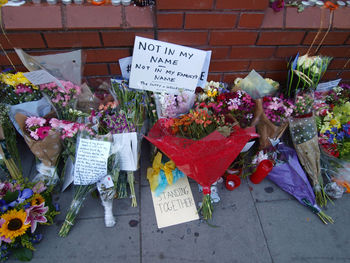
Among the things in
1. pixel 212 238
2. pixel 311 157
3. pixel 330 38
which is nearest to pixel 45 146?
pixel 212 238

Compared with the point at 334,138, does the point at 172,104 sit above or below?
above

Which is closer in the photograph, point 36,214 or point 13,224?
point 13,224

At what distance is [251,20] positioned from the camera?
1.79 metres

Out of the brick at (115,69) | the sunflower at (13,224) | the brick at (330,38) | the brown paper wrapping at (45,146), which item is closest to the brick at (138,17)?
the brick at (115,69)

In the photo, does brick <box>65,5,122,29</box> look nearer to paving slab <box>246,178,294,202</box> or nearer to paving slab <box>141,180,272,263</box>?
paving slab <box>141,180,272,263</box>

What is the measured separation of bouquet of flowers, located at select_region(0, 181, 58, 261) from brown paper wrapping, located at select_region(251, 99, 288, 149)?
1.66 metres

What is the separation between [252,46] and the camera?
2.00 metres

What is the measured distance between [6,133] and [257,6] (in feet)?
6.90

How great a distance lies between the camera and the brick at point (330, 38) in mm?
1970

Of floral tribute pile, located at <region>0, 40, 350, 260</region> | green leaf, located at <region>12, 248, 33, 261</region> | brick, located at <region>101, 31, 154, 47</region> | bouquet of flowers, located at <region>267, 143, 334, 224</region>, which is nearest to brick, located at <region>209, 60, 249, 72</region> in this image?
floral tribute pile, located at <region>0, 40, 350, 260</region>

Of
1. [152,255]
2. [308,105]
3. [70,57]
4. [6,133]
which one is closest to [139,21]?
[70,57]

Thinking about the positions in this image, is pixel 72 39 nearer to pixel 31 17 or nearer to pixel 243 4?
pixel 31 17

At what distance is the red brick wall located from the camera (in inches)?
66.1

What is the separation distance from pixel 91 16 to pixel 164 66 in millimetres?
641
